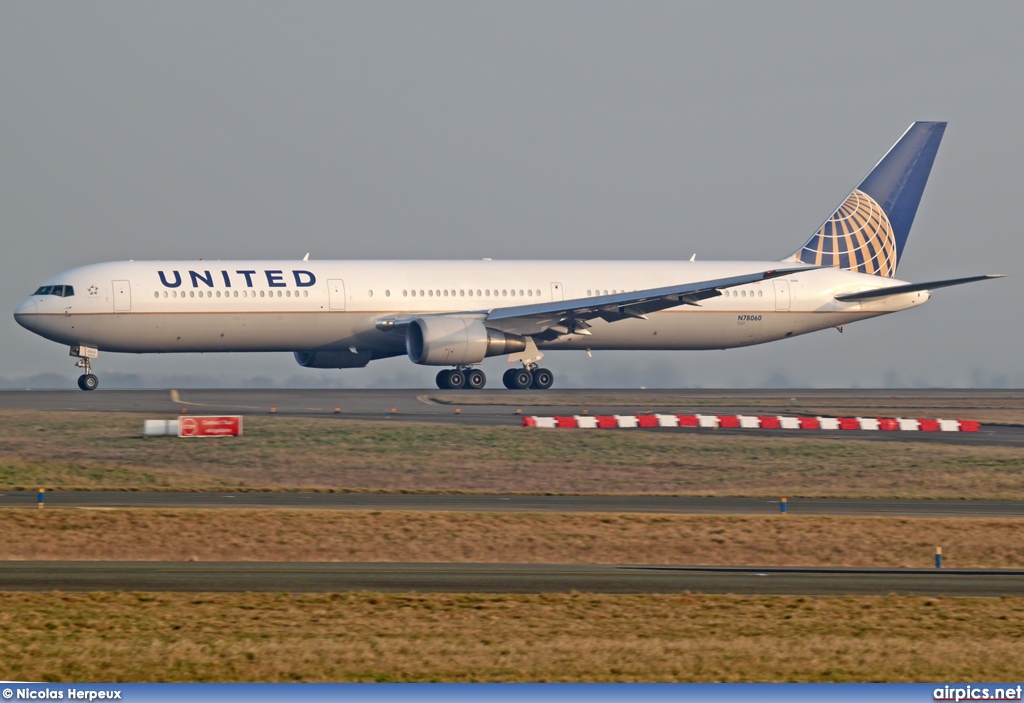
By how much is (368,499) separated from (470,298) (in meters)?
29.1

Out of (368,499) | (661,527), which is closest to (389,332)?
(368,499)

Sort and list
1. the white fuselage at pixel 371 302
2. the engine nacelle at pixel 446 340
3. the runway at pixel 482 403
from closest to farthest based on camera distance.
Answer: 1. the runway at pixel 482 403
2. the white fuselage at pixel 371 302
3. the engine nacelle at pixel 446 340

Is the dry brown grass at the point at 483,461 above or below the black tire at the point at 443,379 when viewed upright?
below

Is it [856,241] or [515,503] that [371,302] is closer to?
[856,241]

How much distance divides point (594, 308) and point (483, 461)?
69.7 feet

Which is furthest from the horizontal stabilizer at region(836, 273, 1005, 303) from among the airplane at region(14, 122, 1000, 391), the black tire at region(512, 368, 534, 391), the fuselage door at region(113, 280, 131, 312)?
the fuselage door at region(113, 280, 131, 312)

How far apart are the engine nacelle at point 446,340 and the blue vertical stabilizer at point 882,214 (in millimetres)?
19974

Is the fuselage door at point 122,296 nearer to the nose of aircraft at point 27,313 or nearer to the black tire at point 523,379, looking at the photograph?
the nose of aircraft at point 27,313

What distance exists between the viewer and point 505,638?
42.4 ft

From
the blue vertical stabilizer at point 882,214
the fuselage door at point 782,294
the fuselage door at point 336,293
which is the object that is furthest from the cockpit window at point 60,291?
the blue vertical stabilizer at point 882,214

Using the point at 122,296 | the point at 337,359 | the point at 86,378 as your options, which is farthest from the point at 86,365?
the point at 337,359

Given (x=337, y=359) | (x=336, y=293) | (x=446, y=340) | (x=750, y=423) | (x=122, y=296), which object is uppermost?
(x=122, y=296)

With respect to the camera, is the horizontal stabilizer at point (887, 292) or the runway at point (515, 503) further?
the horizontal stabilizer at point (887, 292)

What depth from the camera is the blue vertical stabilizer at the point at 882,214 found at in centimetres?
6281
